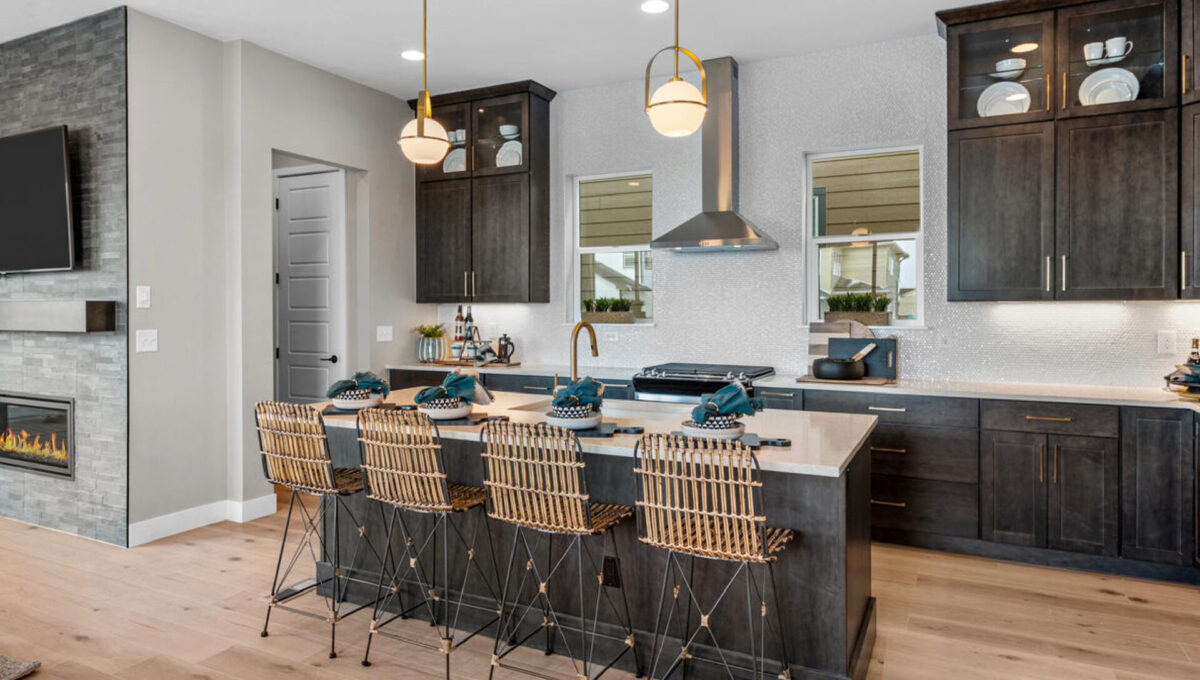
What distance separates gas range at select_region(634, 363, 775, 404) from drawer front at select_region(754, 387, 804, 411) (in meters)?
0.11

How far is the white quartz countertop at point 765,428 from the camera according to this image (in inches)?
89.1

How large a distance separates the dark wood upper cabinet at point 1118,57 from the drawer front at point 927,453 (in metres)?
1.83

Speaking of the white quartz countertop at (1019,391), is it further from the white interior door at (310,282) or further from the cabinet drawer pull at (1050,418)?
the white interior door at (310,282)

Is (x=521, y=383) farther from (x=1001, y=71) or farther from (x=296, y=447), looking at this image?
(x=1001, y=71)

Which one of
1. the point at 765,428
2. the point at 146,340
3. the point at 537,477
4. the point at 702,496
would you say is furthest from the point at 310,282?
the point at 702,496

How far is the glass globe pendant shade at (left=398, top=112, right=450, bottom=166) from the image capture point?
3.05m

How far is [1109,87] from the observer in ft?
12.8

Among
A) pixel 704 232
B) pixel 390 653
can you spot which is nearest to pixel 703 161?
pixel 704 232

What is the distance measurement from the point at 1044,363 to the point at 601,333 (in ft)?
9.44

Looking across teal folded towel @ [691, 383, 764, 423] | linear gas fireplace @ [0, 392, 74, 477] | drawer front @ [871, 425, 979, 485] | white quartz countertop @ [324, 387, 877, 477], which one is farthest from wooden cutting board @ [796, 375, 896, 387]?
linear gas fireplace @ [0, 392, 74, 477]

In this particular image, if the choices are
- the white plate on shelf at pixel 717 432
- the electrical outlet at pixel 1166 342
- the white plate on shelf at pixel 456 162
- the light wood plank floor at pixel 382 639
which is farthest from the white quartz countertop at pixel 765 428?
the white plate on shelf at pixel 456 162

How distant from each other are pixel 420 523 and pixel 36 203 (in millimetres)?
3290

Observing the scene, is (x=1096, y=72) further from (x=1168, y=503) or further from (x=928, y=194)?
(x=1168, y=503)

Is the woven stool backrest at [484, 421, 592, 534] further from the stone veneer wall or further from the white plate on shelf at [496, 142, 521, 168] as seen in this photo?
the white plate on shelf at [496, 142, 521, 168]
